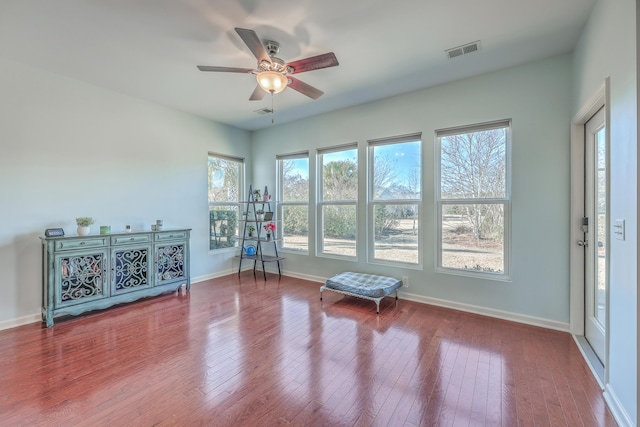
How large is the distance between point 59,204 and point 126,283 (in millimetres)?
1238

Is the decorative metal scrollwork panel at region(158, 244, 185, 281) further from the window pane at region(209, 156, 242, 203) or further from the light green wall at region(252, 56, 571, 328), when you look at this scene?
the light green wall at region(252, 56, 571, 328)

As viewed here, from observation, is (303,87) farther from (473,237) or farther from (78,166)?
(78,166)

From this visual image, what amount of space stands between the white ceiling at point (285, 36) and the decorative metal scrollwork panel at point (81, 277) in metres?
2.21

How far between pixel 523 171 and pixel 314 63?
2.57 metres

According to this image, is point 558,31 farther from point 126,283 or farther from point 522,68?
point 126,283

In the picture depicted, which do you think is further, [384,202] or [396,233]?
[384,202]

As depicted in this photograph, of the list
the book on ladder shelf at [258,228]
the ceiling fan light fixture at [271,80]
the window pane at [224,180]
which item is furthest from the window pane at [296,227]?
the ceiling fan light fixture at [271,80]

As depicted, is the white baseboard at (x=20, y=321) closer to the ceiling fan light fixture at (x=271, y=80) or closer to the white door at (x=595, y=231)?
the ceiling fan light fixture at (x=271, y=80)

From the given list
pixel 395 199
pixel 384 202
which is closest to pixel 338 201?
pixel 384 202

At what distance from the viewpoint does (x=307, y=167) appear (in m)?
5.03

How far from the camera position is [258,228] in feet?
17.0

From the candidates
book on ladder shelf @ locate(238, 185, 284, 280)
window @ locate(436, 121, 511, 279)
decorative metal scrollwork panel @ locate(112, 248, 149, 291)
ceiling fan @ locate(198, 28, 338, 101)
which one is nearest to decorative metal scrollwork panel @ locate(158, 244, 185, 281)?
decorative metal scrollwork panel @ locate(112, 248, 149, 291)

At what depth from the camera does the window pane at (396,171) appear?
3.90 m

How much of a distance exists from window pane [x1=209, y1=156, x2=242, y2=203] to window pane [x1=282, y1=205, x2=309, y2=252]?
3.61 ft
